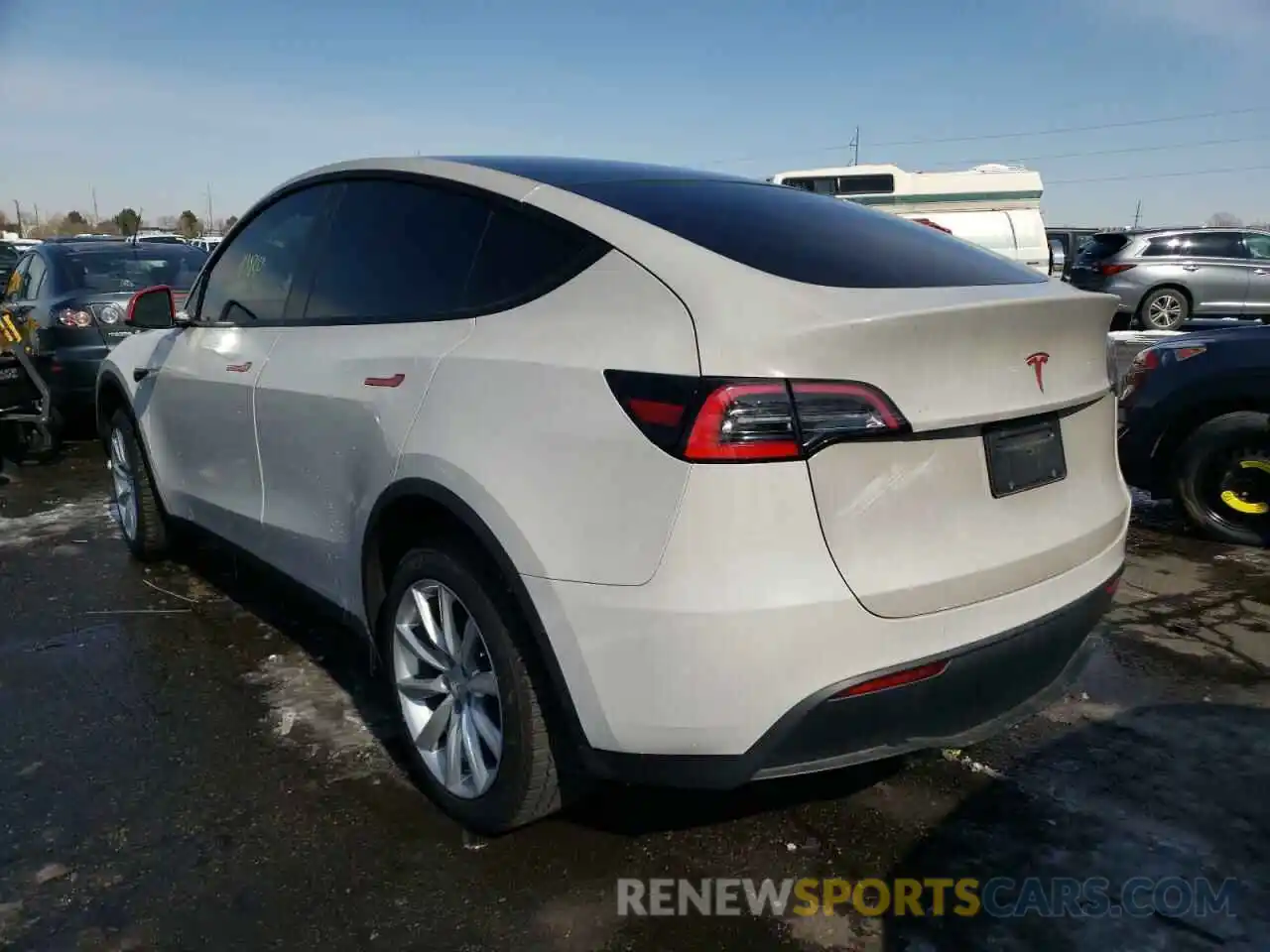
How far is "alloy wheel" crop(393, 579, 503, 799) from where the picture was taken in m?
2.47

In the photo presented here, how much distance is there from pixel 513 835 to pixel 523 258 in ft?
4.87

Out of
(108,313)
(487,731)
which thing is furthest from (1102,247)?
(487,731)

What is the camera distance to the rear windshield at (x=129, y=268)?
307 inches

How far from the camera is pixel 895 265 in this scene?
7.89ft

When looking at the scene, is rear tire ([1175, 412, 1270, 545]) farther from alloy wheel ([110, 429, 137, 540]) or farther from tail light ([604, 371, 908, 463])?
alloy wheel ([110, 429, 137, 540])

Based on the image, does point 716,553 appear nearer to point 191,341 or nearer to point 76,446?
point 191,341

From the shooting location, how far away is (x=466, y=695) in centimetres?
256

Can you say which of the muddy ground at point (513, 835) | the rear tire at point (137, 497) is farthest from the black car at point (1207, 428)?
the rear tire at point (137, 497)

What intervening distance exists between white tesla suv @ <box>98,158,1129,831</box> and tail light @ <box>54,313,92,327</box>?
17.6 feet

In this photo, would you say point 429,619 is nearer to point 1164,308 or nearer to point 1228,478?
point 1228,478

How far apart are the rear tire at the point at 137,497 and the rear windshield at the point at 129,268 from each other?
114 inches

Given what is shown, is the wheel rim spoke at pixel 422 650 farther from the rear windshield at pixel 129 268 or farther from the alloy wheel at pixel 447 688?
the rear windshield at pixel 129 268

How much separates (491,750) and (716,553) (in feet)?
3.03

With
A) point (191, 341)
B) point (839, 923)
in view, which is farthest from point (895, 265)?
point (191, 341)
